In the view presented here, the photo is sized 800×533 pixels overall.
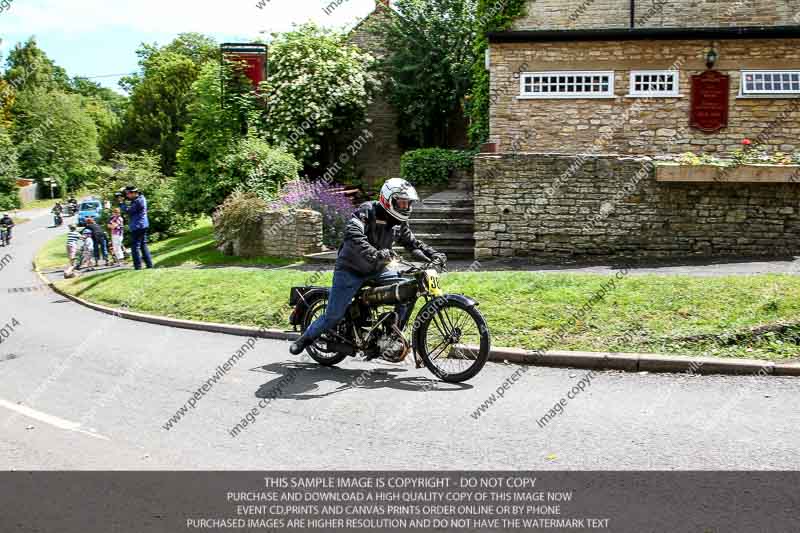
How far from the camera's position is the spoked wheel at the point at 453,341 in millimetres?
7520

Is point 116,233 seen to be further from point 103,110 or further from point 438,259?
point 103,110

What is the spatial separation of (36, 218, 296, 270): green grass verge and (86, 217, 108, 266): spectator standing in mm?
1441

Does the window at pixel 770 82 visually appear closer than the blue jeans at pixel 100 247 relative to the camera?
Yes

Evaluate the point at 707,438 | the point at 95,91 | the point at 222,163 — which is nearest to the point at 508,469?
the point at 707,438

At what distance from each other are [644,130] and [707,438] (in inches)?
585

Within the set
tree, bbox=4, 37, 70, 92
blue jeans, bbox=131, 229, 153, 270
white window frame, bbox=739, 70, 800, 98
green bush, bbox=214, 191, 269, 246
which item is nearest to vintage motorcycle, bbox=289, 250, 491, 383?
blue jeans, bbox=131, 229, 153, 270

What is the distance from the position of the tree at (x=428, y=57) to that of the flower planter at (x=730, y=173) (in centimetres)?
1332

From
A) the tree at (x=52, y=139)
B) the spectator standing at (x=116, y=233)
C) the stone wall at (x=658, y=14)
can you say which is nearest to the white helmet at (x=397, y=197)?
the stone wall at (x=658, y=14)

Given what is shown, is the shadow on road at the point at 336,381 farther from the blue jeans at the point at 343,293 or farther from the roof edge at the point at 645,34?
the roof edge at the point at 645,34

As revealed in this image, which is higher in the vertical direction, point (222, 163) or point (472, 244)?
point (222, 163)

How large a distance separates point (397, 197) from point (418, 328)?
1.36 metres

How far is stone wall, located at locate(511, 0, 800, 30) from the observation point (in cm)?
2023

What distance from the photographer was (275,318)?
11445 millimetres
